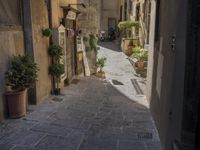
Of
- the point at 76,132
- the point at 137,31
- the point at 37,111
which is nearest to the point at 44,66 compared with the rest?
the point at 37,111

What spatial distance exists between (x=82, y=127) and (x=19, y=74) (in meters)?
1.62

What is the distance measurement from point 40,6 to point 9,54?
193cm

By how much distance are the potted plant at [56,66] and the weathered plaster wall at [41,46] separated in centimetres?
15

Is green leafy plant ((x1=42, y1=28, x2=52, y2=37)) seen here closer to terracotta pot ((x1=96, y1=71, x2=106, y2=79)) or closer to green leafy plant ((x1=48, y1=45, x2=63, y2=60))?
green leafy plant ((x1=48, y1=45, x2=63, y2=60))

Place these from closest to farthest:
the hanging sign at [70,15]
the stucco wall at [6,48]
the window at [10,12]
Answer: the stucco wall at [6,48] → the window at [10,12] → the hanging sign at [70,15]

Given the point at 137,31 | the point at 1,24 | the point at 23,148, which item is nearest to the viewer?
the point at 23,148

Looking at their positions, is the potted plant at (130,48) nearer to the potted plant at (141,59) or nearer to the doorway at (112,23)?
the potted plant at (141,59)

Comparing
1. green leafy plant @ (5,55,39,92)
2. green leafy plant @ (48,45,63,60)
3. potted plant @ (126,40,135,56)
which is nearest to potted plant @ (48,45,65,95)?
green leafy plant @ (48,45,63,60)

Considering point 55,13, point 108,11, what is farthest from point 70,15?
point 108,11

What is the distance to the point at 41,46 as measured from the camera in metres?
7.00

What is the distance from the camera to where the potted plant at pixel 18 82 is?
5406mm

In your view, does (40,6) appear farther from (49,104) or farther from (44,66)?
(49,104)

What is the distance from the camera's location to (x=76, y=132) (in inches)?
195

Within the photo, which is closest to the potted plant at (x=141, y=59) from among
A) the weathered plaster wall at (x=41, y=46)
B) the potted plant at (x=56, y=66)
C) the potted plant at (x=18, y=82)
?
the potted plant at (x=56, y=66)
